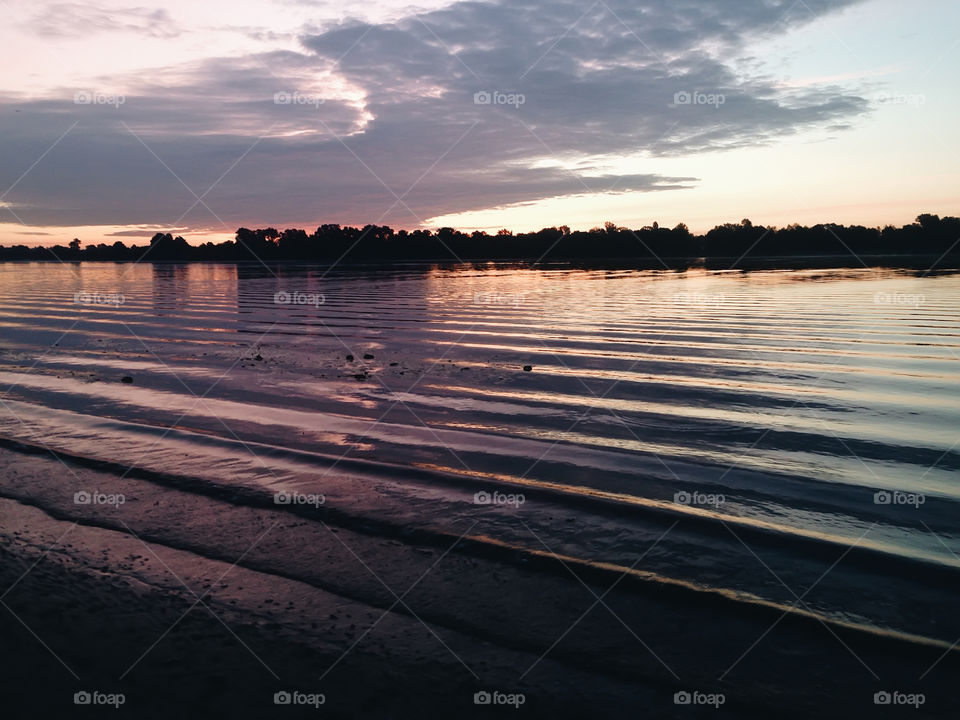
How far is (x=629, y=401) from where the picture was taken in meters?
11.6

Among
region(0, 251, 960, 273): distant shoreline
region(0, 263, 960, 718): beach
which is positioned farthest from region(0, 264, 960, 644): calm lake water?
region(0, 251, 960, 273): distant shoreline

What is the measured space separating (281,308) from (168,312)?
493cm

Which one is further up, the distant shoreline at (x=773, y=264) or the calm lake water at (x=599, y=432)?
the distant shoreline at (x=773, y=264)

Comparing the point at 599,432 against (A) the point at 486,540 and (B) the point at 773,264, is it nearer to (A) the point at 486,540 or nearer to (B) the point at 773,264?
(A) the point at 486,540

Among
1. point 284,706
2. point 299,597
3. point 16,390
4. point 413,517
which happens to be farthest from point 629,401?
point 16,390

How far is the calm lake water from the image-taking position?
5.91 m

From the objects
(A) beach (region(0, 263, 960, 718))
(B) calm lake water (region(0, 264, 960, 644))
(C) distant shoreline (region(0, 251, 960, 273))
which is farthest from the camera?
(C) distant shoreline (region(0, 251, 960, 273))

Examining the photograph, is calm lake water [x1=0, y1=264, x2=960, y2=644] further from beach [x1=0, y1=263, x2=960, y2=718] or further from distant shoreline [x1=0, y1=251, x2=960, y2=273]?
distant shoreline [x1=0, y1=251, x2=960, y2=273]

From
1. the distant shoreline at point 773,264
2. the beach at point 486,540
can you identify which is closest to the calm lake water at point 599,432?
the beach at point 486,540

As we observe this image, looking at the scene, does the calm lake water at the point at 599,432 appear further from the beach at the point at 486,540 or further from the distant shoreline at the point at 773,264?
the distant shoreline at the point at 773,264

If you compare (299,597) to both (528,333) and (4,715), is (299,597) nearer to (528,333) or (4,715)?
(4,715)

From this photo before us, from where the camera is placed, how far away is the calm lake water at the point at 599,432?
233 inches

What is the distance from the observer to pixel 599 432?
9688 mm

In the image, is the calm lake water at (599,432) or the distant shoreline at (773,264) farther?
the distant shoreline at (773,264)
